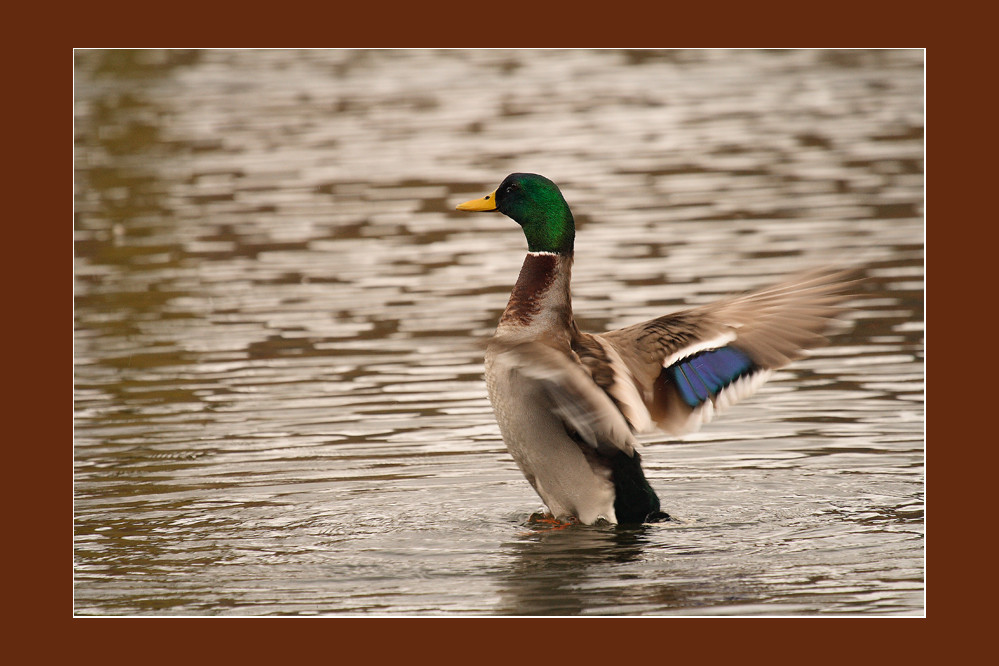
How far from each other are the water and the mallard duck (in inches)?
9.1

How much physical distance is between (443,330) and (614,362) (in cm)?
372

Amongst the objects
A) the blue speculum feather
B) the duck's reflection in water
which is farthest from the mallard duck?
the duck's reflection in water

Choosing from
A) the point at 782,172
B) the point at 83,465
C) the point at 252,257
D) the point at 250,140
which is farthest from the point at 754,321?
the point at 250,140

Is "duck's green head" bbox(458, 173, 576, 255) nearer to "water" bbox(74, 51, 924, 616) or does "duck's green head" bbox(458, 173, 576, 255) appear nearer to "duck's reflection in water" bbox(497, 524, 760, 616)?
"water" bbox(74, 51, 924, 616)

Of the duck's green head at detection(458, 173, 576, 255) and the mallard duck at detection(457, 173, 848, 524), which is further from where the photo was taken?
the duck's green head at detection(458, 173, 576, 255)

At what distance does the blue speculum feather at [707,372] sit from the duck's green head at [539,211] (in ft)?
2.46

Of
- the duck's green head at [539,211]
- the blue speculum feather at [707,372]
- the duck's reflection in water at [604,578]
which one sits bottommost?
the duck's reflection in water at [604,578]

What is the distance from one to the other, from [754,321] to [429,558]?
1832 mm

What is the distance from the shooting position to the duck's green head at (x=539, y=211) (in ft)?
21.6

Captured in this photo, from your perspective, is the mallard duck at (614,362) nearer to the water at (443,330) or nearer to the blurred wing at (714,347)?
the blurred wing at (714,347)

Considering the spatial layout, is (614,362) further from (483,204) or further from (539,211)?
(483,204)

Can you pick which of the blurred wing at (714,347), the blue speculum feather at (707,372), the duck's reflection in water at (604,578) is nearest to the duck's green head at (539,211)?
the blurred wing at (714,347)

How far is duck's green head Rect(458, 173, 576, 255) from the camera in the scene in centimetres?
658

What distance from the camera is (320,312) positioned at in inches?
412
